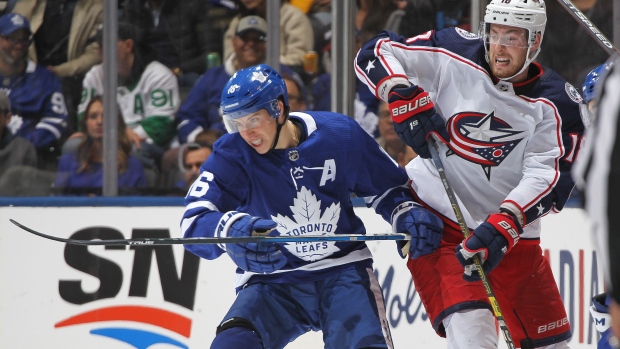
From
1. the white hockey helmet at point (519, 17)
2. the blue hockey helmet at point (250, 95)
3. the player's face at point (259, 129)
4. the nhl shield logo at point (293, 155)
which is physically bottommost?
the nhl shield logo at point (293, 155)

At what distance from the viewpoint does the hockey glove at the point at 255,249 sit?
2.62m

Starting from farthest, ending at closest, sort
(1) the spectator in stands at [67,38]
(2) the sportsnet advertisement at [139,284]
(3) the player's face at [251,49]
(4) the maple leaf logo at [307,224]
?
(3) the player's face at [251,49] → (1) the spectator in stands at [67,38] → (2) the sportsnet advertisement at [139,284] → (4) the maple leaf logo at [307,224]

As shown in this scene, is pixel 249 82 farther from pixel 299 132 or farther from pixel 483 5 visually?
pixel 483 5

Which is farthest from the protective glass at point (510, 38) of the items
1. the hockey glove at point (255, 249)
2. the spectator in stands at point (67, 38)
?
the spectator in stands at point (67, 38)

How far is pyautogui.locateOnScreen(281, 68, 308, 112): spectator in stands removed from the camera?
15.7 feet

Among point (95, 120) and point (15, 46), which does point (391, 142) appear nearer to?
point (95, 120)

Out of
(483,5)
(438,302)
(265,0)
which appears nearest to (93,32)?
(265,0)

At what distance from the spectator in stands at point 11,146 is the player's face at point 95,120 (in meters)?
0.29

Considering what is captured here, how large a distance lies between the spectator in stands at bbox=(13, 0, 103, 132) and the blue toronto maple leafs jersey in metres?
0.04

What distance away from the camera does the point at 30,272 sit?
4238 mm

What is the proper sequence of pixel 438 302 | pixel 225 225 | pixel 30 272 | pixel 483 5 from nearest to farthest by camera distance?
pixel 225 225 → pixel 438 302 → pixel 30 272 → pixel 483 5

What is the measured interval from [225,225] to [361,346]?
1.66ft

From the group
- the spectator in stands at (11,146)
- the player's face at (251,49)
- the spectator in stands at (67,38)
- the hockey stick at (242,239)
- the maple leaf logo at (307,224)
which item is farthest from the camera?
the player's face at (251,49)

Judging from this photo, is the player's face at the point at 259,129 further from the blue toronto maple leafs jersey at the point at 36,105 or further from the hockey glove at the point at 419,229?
the blue toronto maple leafs jersey at the point at 36,105
